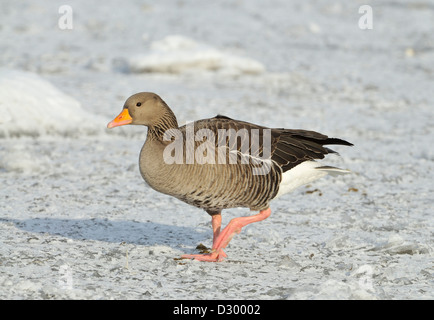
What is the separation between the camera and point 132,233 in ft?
20.0

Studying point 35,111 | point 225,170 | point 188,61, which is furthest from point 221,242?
point 188,61

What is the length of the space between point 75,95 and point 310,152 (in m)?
6.96

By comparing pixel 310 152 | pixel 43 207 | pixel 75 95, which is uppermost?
pixel 75 95

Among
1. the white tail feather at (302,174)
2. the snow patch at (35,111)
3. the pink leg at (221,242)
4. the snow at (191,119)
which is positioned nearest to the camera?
the snow at (191,119)

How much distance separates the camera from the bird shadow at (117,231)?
232 inches

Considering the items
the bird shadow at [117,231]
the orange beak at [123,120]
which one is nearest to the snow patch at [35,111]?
the bird shadow at [117,231]

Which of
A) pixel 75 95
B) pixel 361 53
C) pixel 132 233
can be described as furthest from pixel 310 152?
pixel 361 53

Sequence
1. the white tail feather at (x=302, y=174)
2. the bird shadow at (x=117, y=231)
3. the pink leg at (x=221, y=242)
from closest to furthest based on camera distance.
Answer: the pink leg at (x=221, y=242), the white tail feather at (x=302, y=174), the bird shadow at (x=117, y=231)

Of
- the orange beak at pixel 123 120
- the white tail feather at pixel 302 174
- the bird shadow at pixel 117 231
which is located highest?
the orange beak at pixel 123 120

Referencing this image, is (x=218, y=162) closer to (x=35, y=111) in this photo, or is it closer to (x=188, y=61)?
(x=35, y=111)

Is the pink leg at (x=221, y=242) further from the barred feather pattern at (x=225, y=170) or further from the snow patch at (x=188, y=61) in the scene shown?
the snow patch at (x=188, y=61)

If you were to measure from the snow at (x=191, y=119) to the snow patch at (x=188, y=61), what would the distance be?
32 millimetres

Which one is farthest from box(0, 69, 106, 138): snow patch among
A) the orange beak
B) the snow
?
the orange beak
